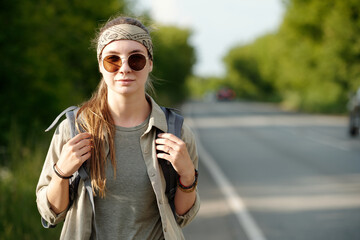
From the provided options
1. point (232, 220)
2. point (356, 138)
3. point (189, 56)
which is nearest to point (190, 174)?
point (232, 220)

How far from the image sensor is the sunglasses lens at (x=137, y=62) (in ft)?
7.45

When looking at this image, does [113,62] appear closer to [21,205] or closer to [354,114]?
[21,205]

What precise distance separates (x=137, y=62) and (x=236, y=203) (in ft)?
22.8

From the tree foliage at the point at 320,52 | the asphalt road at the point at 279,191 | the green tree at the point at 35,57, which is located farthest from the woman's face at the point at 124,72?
the tree foliage at the point at 320,52

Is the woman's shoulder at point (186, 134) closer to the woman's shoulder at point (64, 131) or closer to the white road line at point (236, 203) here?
the woman's shoulder at point (64, 131)

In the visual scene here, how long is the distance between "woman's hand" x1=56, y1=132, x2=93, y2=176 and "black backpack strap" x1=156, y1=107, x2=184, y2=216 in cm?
35

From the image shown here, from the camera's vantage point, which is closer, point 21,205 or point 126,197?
point 126,197

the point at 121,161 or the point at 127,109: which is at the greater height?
the point at 127,109

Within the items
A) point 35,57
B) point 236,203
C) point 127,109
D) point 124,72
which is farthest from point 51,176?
point 35,57

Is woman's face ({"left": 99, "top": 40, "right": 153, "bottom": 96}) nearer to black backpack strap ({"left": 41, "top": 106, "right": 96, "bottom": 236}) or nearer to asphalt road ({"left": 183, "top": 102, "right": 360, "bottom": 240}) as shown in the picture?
black backpack strap ({"left": 41, "top": 106, "right": 96, "bottom": 236})

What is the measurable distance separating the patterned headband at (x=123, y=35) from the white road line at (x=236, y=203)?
16.8 feet

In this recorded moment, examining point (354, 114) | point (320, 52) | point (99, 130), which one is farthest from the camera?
point (320, 52)

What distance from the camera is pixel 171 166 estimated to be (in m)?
2.34

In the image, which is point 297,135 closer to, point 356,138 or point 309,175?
point 356,138
